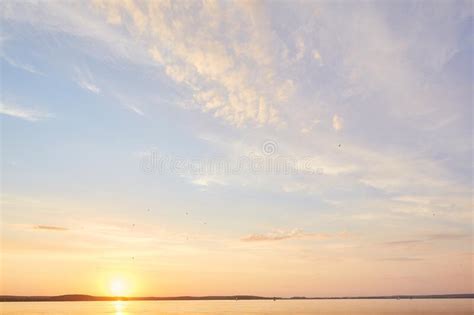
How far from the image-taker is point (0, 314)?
123 metres

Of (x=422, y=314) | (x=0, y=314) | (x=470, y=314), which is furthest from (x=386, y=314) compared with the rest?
(x=0, y=314)

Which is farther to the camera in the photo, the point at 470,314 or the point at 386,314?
the point at 386,314

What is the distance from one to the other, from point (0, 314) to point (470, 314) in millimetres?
131632

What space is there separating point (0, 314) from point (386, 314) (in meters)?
113

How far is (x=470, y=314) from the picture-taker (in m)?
111

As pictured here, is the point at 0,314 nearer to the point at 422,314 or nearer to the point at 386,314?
the point at 386,314

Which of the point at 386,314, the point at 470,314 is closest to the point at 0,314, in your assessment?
the point at 386,314

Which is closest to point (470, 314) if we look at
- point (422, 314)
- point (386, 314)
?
point (422, 314)

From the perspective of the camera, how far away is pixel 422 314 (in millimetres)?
122688

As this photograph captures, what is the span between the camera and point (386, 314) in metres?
123

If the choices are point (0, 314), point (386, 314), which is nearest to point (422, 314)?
point (386, 314)

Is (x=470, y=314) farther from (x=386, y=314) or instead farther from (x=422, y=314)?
(x=386, y=314)

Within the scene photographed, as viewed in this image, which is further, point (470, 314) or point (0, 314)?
point (0, 314)

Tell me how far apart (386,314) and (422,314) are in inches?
409
